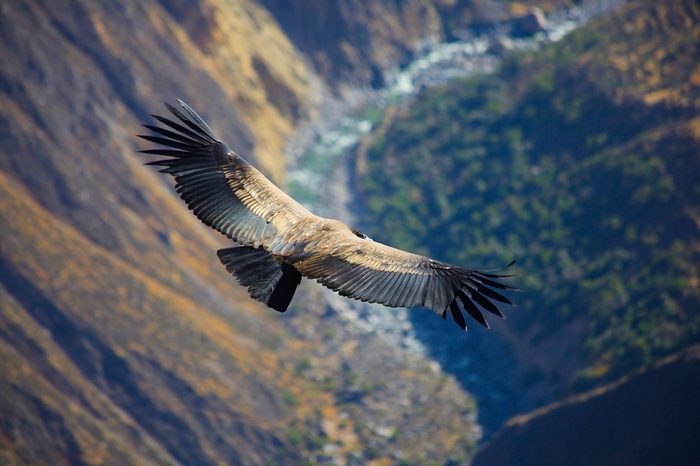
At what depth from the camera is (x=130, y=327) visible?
37844mm

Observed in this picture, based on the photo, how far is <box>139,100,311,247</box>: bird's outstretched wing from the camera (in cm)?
1529

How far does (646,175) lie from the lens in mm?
45531

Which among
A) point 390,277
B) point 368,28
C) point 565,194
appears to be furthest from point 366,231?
point 390,277

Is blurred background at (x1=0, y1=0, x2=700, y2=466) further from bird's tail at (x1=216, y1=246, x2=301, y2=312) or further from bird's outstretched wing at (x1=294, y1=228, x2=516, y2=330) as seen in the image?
bird's tail at (x1=216, y1=246, x2=301, y2=312)

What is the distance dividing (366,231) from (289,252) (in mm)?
32440

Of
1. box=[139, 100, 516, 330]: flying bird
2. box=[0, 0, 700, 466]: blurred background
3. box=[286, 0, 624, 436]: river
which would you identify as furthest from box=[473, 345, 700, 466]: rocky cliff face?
box=[139, 100, 516, 330]: flying bird

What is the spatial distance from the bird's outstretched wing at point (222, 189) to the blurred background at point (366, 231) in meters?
20.2

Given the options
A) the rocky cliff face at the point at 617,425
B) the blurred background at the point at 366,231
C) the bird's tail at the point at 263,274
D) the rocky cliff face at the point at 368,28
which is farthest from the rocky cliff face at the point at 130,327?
the bird's tail at the point at 263,274

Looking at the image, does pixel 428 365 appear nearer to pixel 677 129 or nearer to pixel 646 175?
pixel 646 175

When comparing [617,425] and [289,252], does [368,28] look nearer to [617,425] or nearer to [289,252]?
[617,425]

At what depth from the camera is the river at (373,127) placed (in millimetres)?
41344

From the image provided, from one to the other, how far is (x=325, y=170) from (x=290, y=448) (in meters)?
19.2

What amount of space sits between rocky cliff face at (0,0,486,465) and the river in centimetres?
110

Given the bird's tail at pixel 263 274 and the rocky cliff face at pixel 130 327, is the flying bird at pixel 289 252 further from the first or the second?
the rocky cliff face at pixel 130 327
